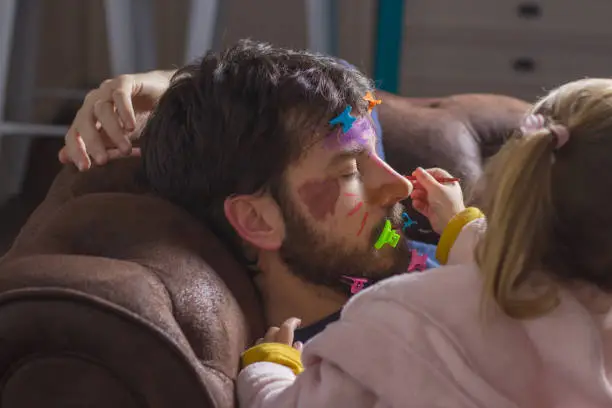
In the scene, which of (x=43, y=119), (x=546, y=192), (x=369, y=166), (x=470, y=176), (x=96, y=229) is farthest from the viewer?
(x=43, y=119)

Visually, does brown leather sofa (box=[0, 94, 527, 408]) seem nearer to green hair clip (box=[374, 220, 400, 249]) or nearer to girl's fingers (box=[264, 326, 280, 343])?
girl's fingers (box=[264, 326, 280, 343])

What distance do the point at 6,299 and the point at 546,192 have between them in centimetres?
56

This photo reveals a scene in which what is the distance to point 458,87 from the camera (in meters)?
2.97

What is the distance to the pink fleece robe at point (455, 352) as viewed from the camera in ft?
3.04

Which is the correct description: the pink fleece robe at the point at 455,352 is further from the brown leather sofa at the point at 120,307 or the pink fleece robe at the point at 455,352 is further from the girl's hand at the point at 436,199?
the girl's hand at the point at 436,199

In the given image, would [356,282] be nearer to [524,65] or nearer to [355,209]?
[355,209]

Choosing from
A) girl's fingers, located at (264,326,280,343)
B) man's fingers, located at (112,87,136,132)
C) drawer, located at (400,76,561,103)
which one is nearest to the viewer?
girl's fingers, located at (264,326,280,343)

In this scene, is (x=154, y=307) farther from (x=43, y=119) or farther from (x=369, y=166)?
(x=43, y=119)

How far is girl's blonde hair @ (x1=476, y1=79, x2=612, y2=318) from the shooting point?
0.91 metres

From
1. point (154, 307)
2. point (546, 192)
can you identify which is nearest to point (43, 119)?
point (154, 307)

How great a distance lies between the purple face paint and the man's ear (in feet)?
0.39

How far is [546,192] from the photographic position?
3.04 ft

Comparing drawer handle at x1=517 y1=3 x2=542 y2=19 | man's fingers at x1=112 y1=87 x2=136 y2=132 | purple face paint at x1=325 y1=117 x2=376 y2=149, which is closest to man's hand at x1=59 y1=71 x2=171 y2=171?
man's fingers at x1=112 y1=87 x2=136 y2=132

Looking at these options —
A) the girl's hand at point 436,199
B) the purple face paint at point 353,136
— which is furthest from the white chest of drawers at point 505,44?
the purple face paint at point 353,136
